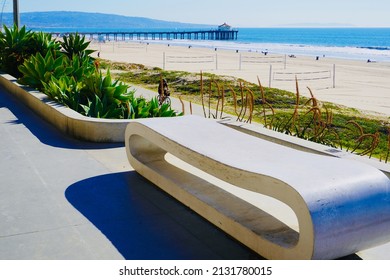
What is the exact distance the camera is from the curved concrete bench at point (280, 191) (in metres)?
3.13

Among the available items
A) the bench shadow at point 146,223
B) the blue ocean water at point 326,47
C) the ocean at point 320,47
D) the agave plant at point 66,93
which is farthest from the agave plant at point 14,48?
the blue ocean water at point 326,47

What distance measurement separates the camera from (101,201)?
15.5ft

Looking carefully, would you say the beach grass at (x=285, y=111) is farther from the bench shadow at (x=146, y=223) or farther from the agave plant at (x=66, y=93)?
the bench shadow at (x=146, y=223)

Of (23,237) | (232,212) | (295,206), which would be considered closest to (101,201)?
(23,237)

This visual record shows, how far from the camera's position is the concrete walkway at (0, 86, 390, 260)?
3703 mm

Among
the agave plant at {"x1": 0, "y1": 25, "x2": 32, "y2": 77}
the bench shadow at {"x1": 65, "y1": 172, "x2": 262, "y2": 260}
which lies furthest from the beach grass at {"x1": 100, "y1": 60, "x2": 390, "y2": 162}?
the agave plant at {"x1": 0, "y1": 25, "x2": 32, "y2": 77}

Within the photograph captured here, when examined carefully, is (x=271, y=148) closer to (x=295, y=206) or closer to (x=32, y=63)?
(x=295, y=206)

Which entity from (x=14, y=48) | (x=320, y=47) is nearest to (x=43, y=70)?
(x=14, y=48)

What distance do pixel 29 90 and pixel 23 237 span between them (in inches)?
248

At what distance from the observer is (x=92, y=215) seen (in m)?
4.39

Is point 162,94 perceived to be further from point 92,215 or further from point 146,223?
point 146,223

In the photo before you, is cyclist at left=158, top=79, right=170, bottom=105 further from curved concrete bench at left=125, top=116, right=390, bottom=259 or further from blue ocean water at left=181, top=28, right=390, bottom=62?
blue ocean water at left=181, top=28, right=390, bottom=62

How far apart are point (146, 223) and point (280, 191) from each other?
4.55 feet

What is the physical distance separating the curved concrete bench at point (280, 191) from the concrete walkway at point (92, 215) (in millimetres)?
168
